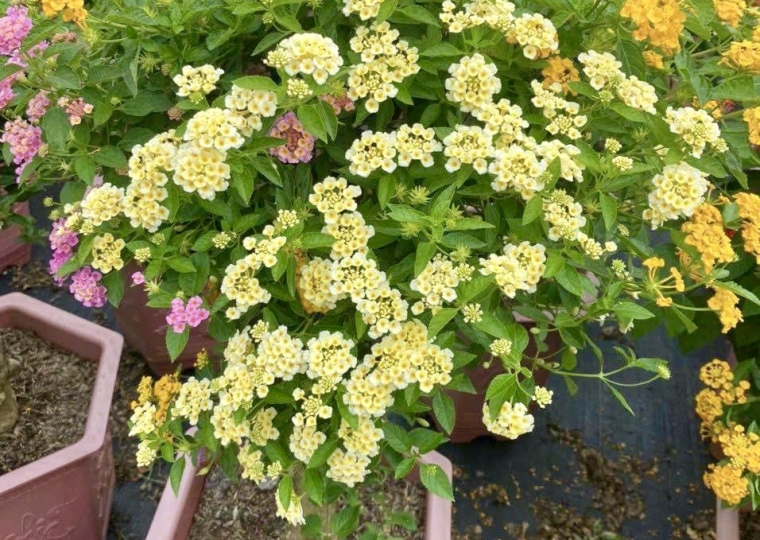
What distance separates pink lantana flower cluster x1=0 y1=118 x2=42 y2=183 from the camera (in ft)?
4.58

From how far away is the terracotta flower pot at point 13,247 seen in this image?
279 cm

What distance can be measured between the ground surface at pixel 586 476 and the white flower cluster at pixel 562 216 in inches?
53.0

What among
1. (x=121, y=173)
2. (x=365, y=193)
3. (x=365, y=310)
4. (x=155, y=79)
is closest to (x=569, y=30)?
(x=365, y=193)

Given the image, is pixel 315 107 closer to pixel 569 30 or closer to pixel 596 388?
pixel 569 30

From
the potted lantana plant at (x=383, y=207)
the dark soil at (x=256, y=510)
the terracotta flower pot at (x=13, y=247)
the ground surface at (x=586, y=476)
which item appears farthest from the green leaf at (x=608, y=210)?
the terracotta flower pot at (x=13, y=247)

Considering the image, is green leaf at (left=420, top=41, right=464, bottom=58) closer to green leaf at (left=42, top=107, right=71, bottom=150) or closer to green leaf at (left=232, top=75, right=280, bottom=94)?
green leaf at (left=232, top=75, right=280, bottom=94)

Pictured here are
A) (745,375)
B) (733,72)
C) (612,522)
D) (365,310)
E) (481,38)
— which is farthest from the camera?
(612,522)

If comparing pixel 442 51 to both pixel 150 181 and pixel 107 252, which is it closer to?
pixel 150 181

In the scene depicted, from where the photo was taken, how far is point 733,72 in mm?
1375

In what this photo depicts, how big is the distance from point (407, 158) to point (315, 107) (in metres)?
0.18

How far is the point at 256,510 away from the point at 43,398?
0.70m

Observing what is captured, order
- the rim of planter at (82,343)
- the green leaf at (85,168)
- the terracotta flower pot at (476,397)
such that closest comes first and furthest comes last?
the green leaf at (85,168)
the rim of planter at (82,343)
the terracotta flower pot at (476,397)

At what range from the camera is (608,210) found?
4.12ft

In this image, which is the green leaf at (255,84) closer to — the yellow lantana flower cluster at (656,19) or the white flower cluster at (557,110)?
the white flower cluster at (557,110)
